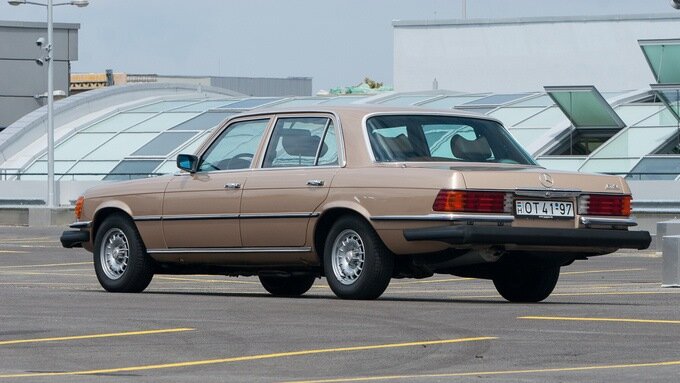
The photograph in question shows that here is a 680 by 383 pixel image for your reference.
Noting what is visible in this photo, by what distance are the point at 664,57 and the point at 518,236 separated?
1233 inches

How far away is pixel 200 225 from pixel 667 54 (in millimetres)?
30049

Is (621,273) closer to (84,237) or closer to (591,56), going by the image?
(84,237)

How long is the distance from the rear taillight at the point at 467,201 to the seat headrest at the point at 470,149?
0.99 metres

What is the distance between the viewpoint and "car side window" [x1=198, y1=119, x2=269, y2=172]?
15078 mm

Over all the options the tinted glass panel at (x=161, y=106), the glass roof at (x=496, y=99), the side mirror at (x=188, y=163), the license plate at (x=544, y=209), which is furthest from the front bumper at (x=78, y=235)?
the tinted glass panel at (x=161, y=106)

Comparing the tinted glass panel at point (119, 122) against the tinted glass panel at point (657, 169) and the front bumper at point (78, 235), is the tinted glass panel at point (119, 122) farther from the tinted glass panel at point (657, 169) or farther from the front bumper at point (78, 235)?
the front bumper at point (78, 235)

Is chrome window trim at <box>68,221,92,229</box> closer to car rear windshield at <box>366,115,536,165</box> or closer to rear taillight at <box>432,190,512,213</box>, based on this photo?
car rear windshield at <box>366,115,536,165</box>

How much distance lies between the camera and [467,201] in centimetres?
1320

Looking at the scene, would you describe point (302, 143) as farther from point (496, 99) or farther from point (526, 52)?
point (526, 52)

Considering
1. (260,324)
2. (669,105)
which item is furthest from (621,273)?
(669,105)

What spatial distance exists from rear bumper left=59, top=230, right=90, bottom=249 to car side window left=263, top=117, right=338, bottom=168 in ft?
7.59

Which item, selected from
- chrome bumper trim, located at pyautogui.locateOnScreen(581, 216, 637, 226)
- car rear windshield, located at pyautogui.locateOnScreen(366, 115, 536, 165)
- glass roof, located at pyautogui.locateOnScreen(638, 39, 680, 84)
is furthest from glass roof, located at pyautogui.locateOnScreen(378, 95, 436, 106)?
chrome bumper trim, located at pyautogui.locateOnScreen(581, 216, 637, 226)

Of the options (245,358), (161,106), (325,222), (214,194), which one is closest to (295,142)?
(214,194)

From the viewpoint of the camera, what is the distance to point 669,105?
43.0 meters
